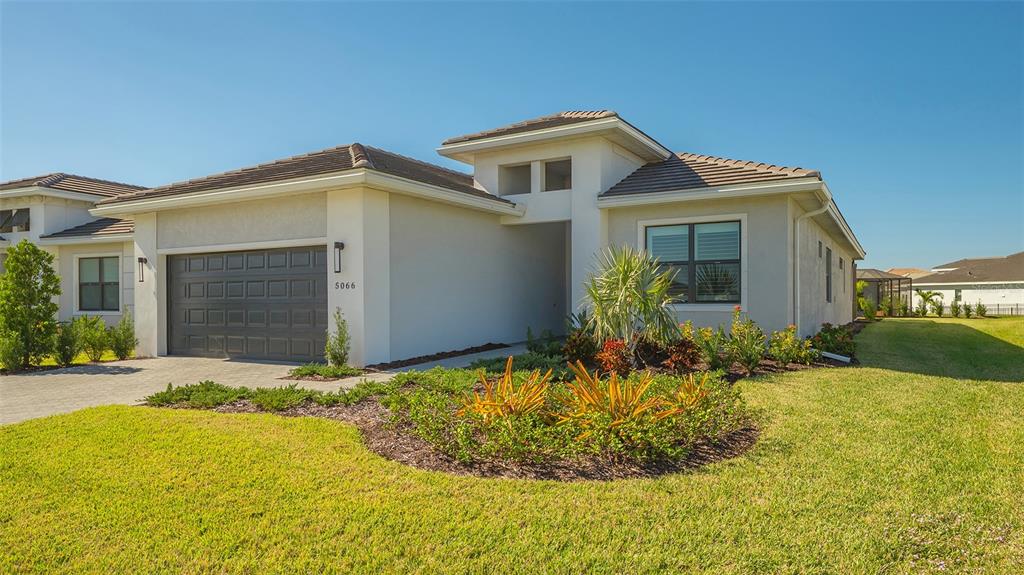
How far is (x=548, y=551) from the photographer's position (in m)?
3.31

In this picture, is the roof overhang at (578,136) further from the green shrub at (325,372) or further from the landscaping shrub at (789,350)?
the green shrub at (325,372)

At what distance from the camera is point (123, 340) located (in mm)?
12938

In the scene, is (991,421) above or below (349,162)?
below

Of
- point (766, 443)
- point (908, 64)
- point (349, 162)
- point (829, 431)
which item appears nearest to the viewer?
point (766, 443)

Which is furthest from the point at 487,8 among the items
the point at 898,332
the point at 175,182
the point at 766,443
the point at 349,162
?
the point at 898,332

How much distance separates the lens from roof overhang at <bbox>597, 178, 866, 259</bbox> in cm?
1096

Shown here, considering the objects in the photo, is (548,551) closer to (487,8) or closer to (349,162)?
(349,162)

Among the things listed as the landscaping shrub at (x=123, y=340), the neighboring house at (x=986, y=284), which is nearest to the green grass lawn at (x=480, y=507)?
the landscaping shrub at (x=123, y=340)

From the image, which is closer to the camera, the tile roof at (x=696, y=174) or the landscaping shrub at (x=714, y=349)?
the landscaping shrub at (x=714, y=349)

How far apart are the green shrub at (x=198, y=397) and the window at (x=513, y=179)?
29.2 ft

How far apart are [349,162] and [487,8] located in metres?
4.43

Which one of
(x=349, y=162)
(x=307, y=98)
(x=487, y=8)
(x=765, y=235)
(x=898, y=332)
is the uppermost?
(x=487, y=8)

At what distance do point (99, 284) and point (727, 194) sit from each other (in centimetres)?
1877

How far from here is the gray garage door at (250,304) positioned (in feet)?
37.4
